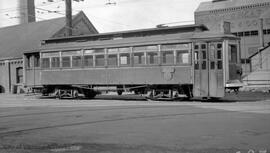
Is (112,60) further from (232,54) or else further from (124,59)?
(232,54)

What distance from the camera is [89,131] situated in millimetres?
9250

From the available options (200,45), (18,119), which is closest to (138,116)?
(18,119)

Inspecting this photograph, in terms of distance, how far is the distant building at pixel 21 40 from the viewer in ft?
121

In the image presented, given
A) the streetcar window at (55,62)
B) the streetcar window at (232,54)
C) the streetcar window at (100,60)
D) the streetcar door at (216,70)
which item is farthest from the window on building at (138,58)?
the streetcar window at (55,62)

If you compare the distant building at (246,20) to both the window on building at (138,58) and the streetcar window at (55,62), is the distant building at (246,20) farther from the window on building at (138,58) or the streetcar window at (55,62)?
the window on building at (138,58)

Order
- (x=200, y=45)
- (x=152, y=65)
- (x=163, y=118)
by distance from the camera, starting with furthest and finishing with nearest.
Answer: (x=152, y=65) → (x=200, y=45) → (x=163, y=118)

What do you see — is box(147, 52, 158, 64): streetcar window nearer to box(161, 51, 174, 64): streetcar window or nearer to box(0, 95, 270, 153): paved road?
box(161, 51, 174, 64): streetcar window

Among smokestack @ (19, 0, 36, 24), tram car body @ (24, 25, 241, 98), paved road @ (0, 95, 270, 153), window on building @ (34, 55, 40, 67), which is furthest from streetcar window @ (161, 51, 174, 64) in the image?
smokestack @ (19, 0, 36, 24)

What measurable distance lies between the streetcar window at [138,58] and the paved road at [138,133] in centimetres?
702

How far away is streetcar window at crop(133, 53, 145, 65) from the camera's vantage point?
19500 millimetres

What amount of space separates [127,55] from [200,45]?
4128 millimetres

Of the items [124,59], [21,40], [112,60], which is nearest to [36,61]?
[112,60]

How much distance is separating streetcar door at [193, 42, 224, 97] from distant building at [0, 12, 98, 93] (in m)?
19.9

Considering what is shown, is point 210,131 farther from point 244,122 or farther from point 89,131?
point 89,131
